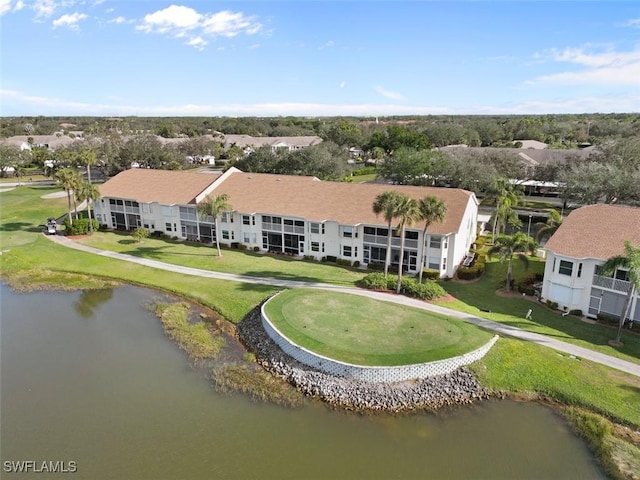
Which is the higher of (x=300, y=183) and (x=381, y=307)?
(x=300, y=183)

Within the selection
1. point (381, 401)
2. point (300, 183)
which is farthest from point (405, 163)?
point (381, 401)

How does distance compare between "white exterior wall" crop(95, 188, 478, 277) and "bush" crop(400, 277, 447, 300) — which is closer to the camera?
"bush" crop(400, 277, 447, 300)

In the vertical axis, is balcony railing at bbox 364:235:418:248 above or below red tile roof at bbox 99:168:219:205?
below

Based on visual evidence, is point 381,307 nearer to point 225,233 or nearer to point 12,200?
point 225,233

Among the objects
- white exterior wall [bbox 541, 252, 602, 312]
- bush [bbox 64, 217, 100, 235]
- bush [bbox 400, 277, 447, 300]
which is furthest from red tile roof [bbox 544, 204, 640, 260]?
bush [bbox 64, 217, 100, 235]

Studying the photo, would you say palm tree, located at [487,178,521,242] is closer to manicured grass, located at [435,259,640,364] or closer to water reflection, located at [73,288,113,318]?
manicured grass, located at [435,259,640,364]

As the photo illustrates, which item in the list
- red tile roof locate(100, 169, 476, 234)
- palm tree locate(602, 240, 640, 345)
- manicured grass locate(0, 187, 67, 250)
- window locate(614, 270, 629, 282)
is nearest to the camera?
palm tree locate(602, 240, 640, 345)
